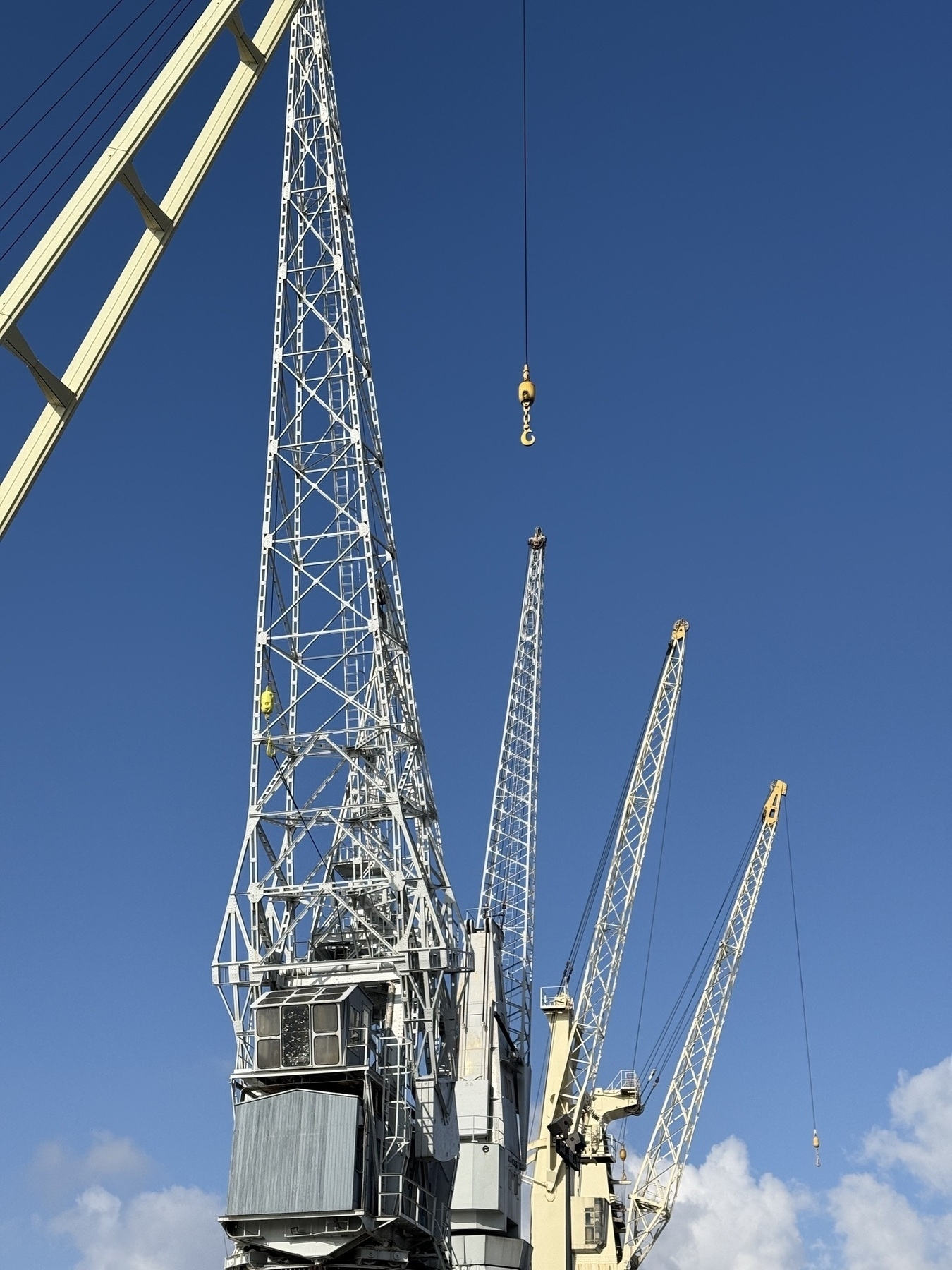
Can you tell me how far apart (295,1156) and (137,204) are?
106 feet

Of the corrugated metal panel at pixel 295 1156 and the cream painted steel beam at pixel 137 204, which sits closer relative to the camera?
the cream painted steel beam at pixel 137 204

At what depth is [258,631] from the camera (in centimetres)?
6088

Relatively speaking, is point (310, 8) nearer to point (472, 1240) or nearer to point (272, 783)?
point (272, 783)

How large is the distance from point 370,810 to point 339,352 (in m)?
19.9

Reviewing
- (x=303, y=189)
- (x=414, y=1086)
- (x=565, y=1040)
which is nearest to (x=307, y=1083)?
(x=414, y=1086)

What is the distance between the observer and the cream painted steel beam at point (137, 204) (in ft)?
99.2

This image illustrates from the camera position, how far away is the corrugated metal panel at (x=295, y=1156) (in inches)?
1953

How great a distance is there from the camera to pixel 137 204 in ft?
110

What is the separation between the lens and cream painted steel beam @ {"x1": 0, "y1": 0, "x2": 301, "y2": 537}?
30.2m

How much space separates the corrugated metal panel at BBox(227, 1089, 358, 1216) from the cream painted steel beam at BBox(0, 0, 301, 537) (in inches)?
1106

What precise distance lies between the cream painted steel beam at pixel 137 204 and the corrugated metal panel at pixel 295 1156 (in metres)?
28.1

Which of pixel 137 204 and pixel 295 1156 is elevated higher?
pixel 137 204

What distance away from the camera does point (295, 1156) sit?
50250 mm

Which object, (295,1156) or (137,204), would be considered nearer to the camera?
(137,204)
